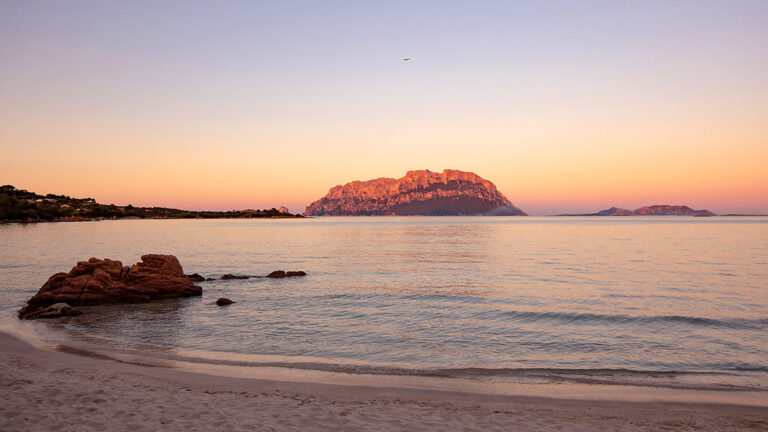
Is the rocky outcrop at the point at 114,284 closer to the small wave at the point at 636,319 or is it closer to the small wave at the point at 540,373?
the small wave at the point at 540,373

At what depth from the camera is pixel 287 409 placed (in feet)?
34.5

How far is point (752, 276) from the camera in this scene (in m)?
36.8

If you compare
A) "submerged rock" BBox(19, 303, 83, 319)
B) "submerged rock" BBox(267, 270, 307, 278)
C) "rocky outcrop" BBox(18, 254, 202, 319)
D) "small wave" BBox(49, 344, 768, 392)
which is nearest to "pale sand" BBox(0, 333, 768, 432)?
"small wave" BBox(49, 344, 768, 392)

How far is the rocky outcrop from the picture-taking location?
1060 inches

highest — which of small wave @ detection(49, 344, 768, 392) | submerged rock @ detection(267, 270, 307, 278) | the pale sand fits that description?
the pale sand

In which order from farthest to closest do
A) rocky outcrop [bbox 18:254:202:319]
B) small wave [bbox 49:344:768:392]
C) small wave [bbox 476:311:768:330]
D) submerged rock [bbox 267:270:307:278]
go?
submerged rock [bbox 267:270:307:278] < rocky outcrop [bbox 18:254:202:319] < small wave [bbox 476:311:768:330] < small wave [bbox 49:344:768:392]

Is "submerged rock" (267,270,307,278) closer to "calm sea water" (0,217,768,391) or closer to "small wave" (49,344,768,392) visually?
"calm sea water" (0,217,768,391)

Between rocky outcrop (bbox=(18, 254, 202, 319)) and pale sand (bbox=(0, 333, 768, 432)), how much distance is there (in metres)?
15.6

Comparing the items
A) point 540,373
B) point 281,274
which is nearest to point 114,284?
point 281,274

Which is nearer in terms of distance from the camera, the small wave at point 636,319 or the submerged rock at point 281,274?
the small wave at point 636,319

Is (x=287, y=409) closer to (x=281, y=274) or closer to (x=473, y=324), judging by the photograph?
(x=473, y=324)

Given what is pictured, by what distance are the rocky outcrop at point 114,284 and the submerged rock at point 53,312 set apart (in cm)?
160

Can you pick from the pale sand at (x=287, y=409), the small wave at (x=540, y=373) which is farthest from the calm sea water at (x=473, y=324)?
the pale sand at (x=287, y=409)

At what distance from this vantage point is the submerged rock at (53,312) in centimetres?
2300
